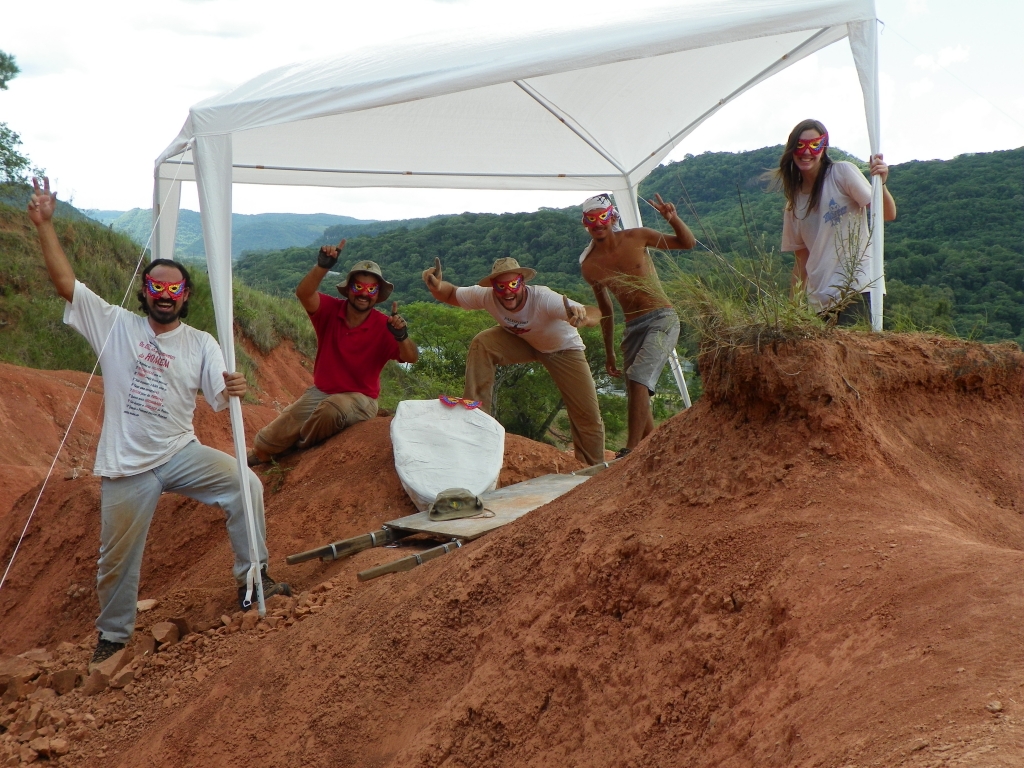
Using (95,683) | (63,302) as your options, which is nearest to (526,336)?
(95,683)

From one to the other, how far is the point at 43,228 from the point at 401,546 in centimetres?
248

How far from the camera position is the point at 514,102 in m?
7.32

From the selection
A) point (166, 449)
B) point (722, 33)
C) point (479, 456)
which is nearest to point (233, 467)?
point (166, 449)

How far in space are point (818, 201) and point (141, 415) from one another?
356 centimetres

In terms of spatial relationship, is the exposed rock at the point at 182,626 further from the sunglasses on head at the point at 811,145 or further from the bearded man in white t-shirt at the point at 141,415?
the sunglasses on head at the point at 811,145

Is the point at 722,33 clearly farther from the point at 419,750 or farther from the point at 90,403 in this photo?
the point at 90,403

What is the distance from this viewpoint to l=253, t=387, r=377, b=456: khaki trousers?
6703 millimetres

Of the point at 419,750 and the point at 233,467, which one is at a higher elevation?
the point at 233,467

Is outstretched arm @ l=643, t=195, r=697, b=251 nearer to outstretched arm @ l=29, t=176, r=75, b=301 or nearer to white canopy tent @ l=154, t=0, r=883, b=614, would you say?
white canopy tent @ l=154, t=0, r=883, b=614

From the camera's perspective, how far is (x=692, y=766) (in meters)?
2.14

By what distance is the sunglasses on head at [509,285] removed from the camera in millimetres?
6129

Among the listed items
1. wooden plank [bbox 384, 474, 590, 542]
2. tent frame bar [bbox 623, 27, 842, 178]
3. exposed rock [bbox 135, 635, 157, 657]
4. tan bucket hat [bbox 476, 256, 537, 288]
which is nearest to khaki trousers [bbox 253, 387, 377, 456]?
wooden plank [bbox 384, 474, 590, 542]

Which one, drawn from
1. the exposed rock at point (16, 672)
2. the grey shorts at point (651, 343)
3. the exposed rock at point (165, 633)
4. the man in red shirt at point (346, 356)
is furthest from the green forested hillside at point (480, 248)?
the exposed rock at point (16, 672)

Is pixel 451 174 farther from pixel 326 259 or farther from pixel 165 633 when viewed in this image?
pixel 165 633
